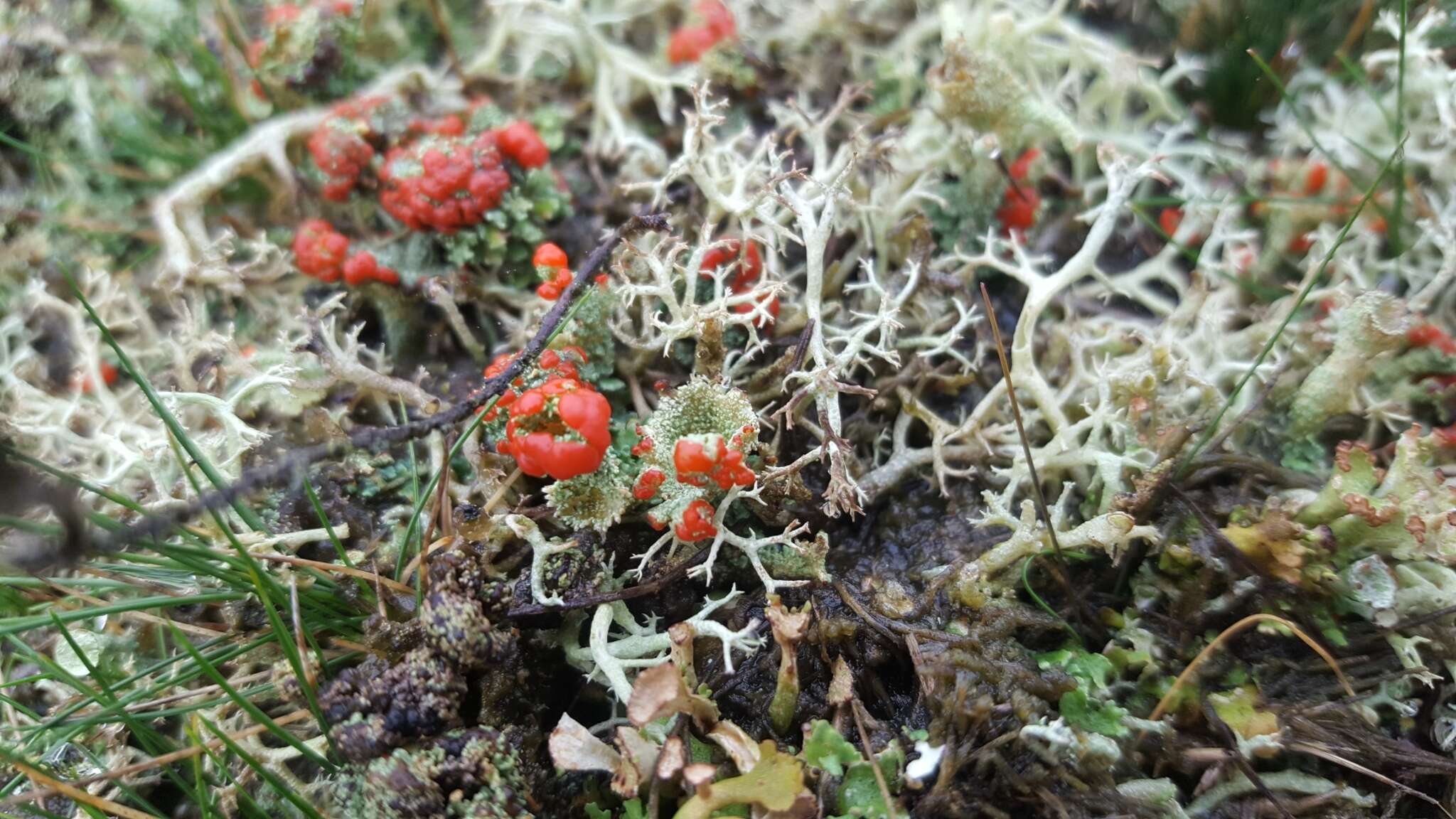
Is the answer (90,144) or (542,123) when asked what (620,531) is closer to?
(542,123)

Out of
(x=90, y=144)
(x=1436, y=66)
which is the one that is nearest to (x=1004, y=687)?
(x=1436, y=66)

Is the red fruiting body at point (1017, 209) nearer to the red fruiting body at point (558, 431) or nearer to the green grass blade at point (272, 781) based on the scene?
the red fruiting body at point (558, 431)

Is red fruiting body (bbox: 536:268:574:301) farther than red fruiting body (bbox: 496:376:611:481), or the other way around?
red fruiting body (bbox: 536:268:574:301)

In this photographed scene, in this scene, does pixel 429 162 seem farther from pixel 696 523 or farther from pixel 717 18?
pixel 696 523

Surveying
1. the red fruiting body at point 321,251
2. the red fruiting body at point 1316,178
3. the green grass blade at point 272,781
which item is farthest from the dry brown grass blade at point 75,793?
the red fruiting body at point 1316,178

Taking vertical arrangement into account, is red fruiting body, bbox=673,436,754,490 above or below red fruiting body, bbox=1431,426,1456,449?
above

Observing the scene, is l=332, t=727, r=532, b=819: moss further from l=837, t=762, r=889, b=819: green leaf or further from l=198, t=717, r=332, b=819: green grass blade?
l=837, t=762, r=889, b=819: green leaf

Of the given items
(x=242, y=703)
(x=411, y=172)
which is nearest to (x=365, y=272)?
(x=411, y=172)

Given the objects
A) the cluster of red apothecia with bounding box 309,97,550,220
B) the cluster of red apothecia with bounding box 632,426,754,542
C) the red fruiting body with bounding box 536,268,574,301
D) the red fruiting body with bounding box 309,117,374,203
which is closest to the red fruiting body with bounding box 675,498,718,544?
the cluster of red apothecia with bounding box 632,426,754,542
